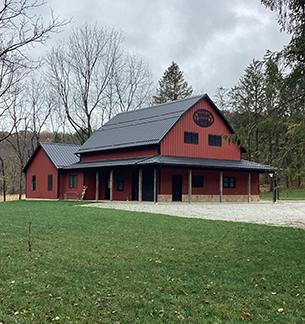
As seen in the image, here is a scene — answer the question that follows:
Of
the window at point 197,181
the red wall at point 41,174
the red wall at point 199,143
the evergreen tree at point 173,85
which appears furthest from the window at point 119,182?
the evergreen tree at point 173,85

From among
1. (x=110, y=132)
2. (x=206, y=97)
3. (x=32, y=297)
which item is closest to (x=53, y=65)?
(x=110, y=132)

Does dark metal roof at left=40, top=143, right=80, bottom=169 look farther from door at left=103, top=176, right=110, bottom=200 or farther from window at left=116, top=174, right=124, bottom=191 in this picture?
window at left=116, top=174, right=124, bottom=191

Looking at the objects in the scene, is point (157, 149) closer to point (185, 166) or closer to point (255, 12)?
point (185, 166)

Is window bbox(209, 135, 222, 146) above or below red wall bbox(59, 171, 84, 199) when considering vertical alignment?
above

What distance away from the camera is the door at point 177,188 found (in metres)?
30.8

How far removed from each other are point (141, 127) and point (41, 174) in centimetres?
984

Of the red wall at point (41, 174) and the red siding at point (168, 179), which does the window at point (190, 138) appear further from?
the red wall at point (41, 174)

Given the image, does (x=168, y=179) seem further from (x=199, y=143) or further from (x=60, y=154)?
(x=60, y=154)

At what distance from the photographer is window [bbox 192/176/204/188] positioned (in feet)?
104

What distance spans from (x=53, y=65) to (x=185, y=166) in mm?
23965

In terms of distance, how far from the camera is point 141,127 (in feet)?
110

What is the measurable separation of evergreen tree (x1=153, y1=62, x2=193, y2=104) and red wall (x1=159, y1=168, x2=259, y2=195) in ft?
91.3

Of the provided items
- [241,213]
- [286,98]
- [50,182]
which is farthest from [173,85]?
[286,98]

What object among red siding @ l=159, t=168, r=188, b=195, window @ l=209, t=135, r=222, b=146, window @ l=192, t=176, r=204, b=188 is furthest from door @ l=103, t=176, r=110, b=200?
window @ l=209, t=135, r=222, b=146
